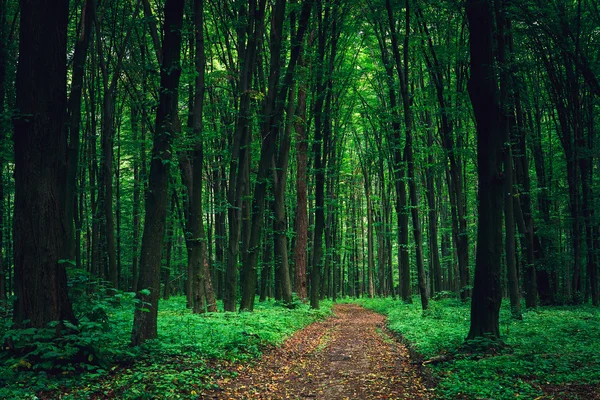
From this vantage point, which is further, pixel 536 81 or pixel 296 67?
pixel 536 81

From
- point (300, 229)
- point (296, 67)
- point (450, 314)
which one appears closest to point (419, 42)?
point (296, 67)

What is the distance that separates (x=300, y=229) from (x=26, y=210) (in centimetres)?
1435

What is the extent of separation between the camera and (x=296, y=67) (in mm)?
15023

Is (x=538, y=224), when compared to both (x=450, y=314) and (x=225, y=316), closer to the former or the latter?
(x=450, y=314)

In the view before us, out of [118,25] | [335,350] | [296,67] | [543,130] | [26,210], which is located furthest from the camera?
[543,130]

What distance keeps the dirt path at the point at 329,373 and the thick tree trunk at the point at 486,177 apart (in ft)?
6.25

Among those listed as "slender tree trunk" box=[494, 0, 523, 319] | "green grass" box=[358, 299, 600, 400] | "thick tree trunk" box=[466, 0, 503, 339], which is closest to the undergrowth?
"green grass" box=[358, 299, 600, 400]

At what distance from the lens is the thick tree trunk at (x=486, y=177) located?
8.34m

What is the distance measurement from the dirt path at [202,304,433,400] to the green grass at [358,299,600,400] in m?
0.56

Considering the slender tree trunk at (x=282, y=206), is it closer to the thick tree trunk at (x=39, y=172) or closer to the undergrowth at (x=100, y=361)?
the undergrowth at (x=100, y=361)

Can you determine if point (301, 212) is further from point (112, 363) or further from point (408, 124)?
point (112, 363)

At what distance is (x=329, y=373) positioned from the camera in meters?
8.12

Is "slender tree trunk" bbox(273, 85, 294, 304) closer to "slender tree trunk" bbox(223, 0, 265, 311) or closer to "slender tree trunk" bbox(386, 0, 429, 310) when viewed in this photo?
"slender tree trunk" bbox(223, 0, 265, 311)

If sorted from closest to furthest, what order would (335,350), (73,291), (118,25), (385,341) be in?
(73,291)
(335,350)
(385,341)
(118,25)
